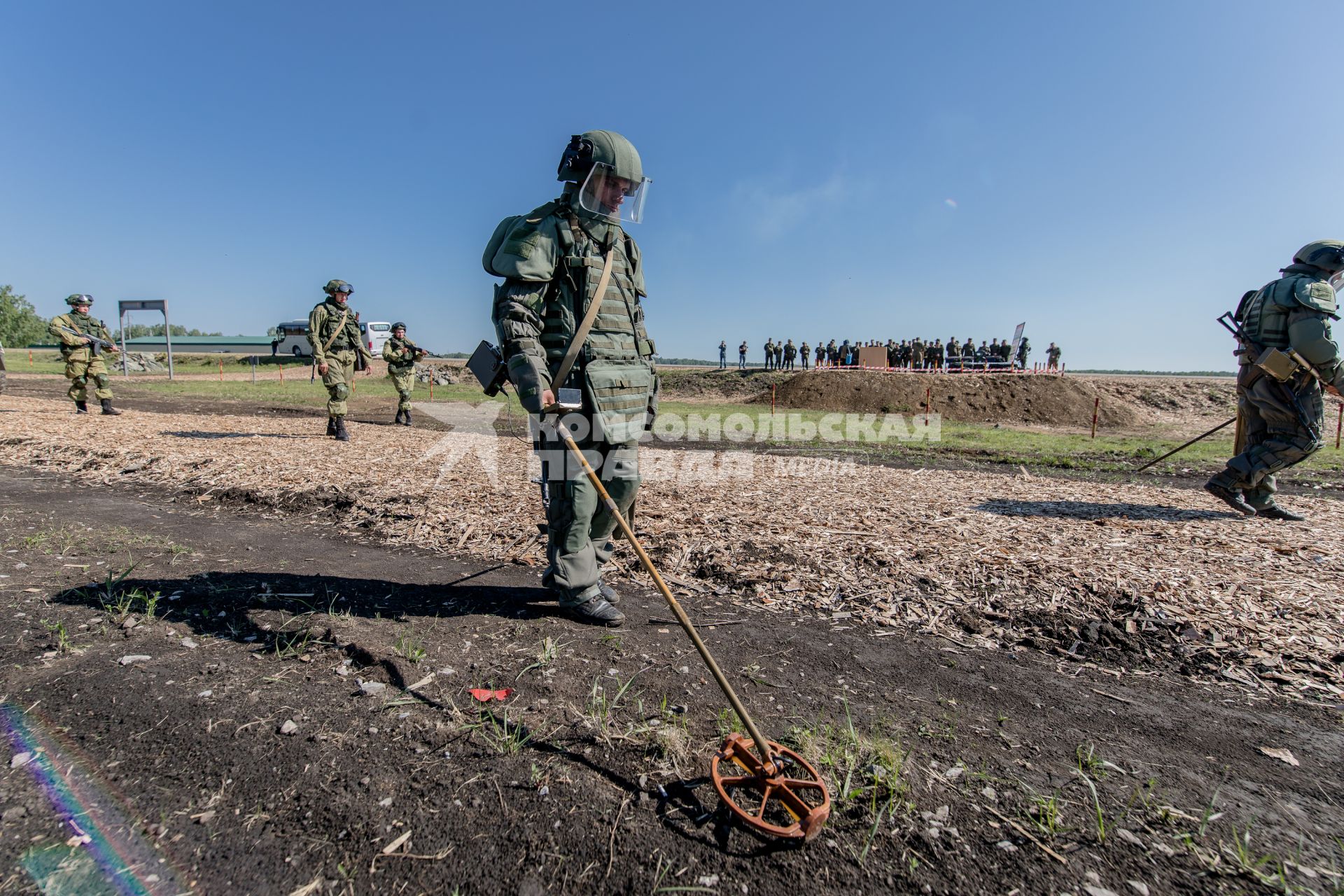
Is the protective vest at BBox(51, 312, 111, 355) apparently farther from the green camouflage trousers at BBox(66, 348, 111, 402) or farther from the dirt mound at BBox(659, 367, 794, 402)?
the dirt mound at BBox(659, 367, 794, 402)

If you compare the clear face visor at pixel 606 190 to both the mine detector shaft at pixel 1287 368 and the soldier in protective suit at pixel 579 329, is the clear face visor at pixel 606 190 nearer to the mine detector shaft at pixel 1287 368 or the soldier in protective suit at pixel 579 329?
the soldier in protective suit at pixel 579 329

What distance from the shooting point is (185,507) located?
A: 20.7 feet

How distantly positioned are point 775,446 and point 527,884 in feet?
37.9

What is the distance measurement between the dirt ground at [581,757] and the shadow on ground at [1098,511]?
128 inches

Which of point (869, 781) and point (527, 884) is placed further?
point (869, 781)

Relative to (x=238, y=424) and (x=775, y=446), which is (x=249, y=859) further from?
(x=238, y=424)

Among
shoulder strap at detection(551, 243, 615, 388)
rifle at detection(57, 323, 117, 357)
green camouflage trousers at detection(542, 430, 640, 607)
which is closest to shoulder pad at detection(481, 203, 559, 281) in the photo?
shoulder strap at detection(551, 243, 615, 388)

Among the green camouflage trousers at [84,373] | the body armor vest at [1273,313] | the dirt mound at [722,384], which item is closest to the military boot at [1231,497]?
the body armor vest at [1273,313]

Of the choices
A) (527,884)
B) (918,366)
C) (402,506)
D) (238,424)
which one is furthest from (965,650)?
(918,366)

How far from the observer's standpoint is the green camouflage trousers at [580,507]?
350 centimetres

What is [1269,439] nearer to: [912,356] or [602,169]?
[602,169]

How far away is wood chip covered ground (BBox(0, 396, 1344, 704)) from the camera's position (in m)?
3.64

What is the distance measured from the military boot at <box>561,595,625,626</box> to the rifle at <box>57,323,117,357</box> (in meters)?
13.1

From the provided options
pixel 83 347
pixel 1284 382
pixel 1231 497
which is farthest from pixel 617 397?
pixel 83 347
